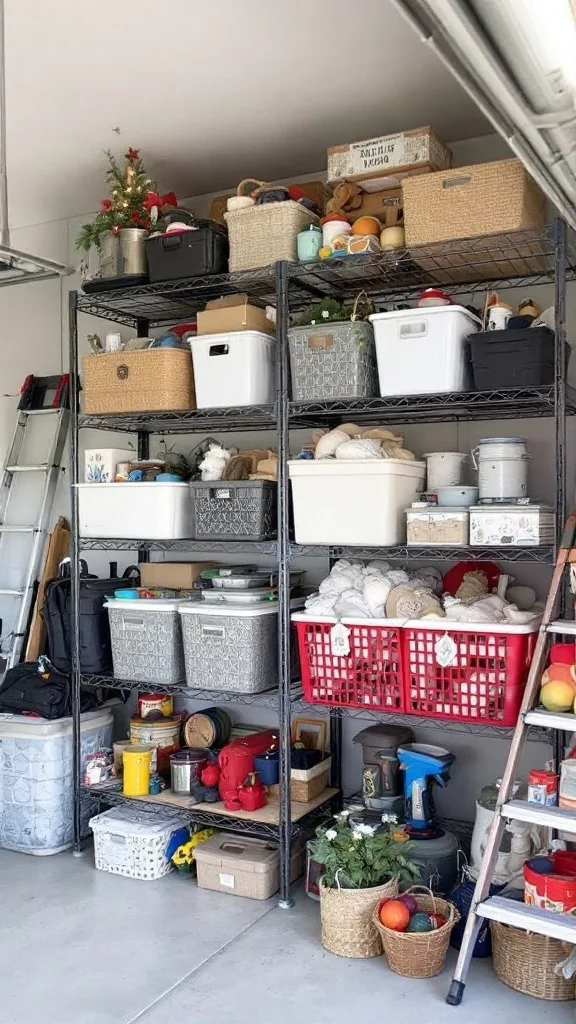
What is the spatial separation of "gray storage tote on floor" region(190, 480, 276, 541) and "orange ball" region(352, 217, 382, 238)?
106cm

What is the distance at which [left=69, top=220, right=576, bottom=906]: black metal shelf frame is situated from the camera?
10.2 ft

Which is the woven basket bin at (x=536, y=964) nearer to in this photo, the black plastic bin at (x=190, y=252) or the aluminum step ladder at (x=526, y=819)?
the aluminum step ladder at (x=526, y=819)

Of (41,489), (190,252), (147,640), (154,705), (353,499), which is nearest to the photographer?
(353,499)

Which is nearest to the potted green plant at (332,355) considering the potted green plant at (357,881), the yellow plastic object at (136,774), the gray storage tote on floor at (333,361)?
the gray storage tote on floor at (333,361)

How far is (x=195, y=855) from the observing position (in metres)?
3.60

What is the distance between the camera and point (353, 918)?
2973 mm

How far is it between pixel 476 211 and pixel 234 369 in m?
1.12

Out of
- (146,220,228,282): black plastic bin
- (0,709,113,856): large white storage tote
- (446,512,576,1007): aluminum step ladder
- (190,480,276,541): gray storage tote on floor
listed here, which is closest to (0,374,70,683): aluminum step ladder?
(0,709,113,856): large white storage tote

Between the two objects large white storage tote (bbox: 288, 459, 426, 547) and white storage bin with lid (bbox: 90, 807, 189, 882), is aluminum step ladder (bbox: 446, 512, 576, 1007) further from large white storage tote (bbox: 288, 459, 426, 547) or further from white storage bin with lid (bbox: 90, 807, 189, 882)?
white storage bin with lid (bbox: 90, 807, 189, 882)

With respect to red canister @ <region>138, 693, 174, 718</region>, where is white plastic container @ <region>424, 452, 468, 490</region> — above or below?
above

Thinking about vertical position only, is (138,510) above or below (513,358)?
below

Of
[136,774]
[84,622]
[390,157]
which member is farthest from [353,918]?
[390,157]

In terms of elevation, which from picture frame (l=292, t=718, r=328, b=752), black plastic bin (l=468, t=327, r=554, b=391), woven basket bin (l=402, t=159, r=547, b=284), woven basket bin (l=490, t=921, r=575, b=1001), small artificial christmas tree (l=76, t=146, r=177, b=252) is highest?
small artificial christmas tree (l=76, t=146, r=177, b=252)

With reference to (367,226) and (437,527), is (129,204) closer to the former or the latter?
(367,226)
